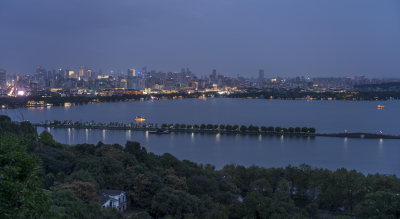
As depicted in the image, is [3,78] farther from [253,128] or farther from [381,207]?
[381,207]

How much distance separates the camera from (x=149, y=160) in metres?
3.91

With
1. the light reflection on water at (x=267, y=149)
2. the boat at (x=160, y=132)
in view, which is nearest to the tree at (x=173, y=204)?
the light reflection on water at (x=267, y=149)

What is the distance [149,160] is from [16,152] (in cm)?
307

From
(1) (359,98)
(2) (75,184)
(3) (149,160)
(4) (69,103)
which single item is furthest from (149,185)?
(1) (359,98)

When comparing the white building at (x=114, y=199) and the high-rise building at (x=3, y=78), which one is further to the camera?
the high-rise building at (x=3, y=78)

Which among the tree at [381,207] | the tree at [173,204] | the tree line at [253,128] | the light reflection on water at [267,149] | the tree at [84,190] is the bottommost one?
the light reflection on water at [267,149]

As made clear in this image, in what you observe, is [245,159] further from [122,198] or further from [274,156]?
[122,198]

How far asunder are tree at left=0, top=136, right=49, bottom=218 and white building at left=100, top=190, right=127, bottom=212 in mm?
1720

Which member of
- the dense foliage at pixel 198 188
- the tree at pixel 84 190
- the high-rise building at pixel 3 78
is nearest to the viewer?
the dense foliage at pixel 198 188

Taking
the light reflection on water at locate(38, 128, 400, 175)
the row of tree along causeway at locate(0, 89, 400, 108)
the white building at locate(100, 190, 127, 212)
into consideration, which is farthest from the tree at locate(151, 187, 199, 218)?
the row of tree along causeway at locate(0, 89, 400, 108)

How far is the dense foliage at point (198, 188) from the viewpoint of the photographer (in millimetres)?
2121

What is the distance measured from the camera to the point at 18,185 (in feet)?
2.66

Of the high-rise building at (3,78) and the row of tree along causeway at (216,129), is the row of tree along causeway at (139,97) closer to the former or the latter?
the row of tree along causeway at (216,129)

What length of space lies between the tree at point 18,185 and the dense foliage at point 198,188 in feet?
2.54
